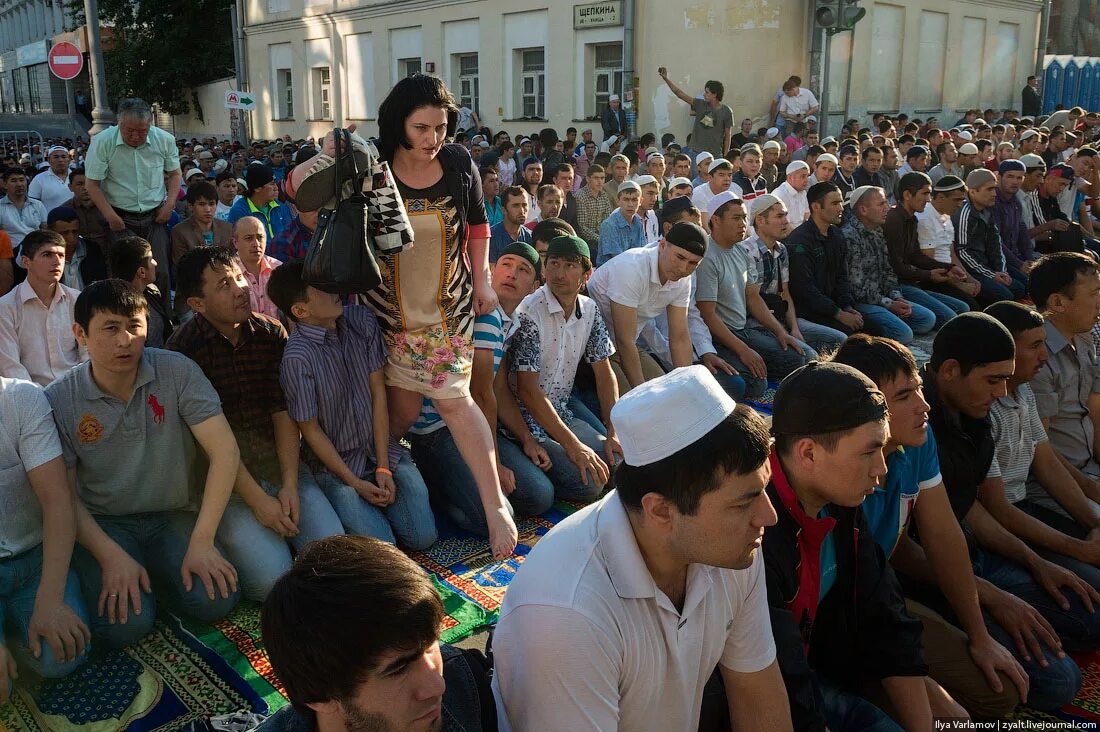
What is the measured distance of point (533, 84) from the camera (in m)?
18.7

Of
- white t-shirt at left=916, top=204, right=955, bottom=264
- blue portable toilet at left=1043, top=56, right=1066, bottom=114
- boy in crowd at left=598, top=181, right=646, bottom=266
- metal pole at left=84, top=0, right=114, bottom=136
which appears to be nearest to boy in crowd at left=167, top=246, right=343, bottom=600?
boy in crowd at left=598, top=181, right=646, bottom=266

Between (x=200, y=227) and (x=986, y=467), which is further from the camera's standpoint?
(x=200, y=227)

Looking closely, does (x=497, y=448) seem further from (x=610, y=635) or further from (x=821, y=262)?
(x=821, y=262)

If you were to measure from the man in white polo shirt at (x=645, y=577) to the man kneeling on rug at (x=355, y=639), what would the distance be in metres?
0.24

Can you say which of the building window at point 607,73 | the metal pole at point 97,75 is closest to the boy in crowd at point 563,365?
the metal pole at point 97,75

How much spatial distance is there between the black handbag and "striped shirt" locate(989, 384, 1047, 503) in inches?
97.8

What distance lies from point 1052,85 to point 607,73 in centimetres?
1376

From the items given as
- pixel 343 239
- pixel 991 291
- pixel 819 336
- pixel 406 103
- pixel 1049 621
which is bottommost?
pixel 1049 621

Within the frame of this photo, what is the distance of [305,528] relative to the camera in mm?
3564

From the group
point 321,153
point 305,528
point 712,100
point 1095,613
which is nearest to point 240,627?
point 305,528

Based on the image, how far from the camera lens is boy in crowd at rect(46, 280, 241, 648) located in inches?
118

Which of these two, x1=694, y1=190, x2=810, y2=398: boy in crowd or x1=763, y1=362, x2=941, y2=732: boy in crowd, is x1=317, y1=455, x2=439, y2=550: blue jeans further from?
x1=694, y1=190, x2=810, y2=398: boy in crowd

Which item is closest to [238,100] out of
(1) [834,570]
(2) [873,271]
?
(2) [873,271]

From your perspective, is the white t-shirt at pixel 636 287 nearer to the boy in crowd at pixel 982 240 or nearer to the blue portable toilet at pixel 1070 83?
the boy in crowd at pixel 982 240
